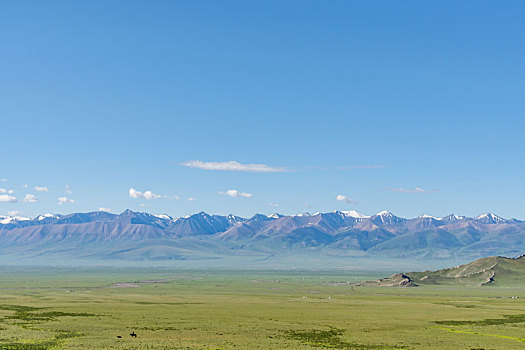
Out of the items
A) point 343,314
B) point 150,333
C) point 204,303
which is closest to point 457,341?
point 343,314

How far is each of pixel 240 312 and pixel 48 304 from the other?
5739 centimetres

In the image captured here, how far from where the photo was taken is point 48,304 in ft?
506

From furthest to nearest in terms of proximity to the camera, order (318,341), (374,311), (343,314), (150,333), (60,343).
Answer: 1. (374,311)
2. (343,314)
3. (150,333)
4. (318,341)
5. (60,343)

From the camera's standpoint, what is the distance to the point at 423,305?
163500 millimetres

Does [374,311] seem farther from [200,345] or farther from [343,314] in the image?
[200,345]

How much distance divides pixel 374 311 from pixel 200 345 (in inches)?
2745

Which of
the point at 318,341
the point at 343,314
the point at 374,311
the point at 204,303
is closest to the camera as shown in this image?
the point at 318,341

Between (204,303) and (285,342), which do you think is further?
(204,303)

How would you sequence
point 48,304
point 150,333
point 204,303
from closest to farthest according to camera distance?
1. point 150,333
2. point 48,304
3. point 204,303

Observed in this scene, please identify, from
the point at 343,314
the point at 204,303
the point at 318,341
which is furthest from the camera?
the point at 204,303

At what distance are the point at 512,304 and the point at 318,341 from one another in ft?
350

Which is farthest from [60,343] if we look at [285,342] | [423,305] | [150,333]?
[423,305]

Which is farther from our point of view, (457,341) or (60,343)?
(457,341)

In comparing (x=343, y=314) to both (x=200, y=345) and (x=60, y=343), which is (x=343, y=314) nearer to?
(x=200, y=345)
